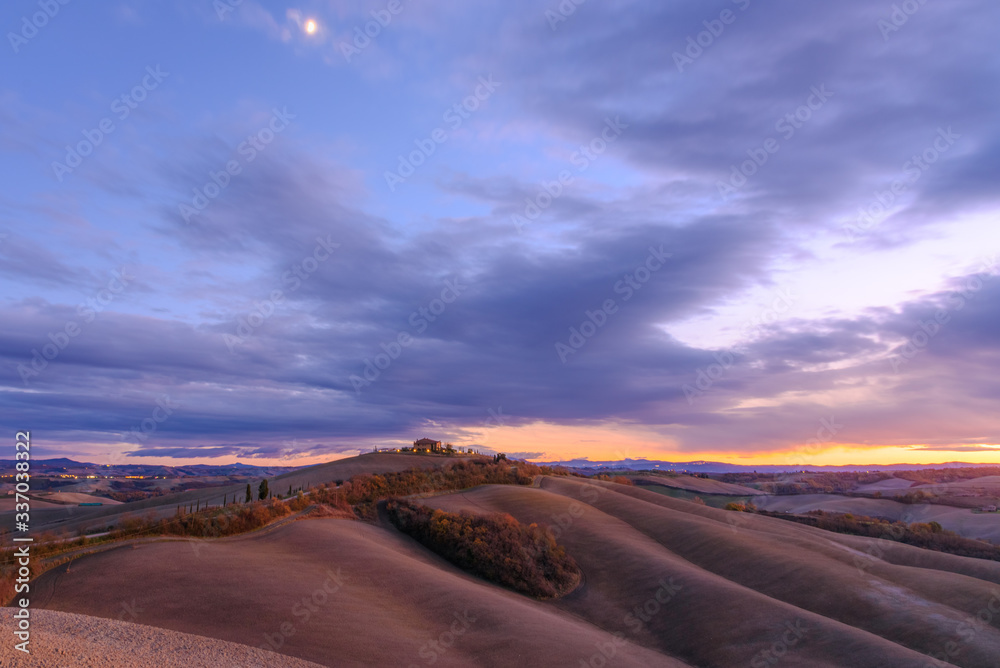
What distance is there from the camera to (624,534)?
35375 mm

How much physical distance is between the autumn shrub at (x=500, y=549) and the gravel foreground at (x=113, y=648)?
16.1 meters

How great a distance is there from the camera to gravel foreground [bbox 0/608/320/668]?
10.2 m

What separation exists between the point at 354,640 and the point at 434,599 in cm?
500

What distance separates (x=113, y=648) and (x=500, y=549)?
802 inches

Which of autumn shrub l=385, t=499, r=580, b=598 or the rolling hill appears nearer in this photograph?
the rolling hill

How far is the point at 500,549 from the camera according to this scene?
2977 centimetres

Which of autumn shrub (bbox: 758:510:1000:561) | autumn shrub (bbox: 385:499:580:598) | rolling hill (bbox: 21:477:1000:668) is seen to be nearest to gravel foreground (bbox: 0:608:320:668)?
rolling hill (bbox: 21:477:1000:668)

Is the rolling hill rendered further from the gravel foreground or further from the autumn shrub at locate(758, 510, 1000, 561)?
the autumn shrub at locate(758, 510, 1000, 561)

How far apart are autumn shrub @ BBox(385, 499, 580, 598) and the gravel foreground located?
16.1m

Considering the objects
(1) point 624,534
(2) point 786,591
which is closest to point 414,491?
(1) point 624,534

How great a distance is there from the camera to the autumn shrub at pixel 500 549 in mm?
27734

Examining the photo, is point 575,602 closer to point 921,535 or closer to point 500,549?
point 500,549

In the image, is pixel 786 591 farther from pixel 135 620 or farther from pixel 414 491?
pixel 414 491

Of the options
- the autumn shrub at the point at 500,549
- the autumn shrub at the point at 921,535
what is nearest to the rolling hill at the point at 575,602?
the autumn shrub at the point at 500,549
